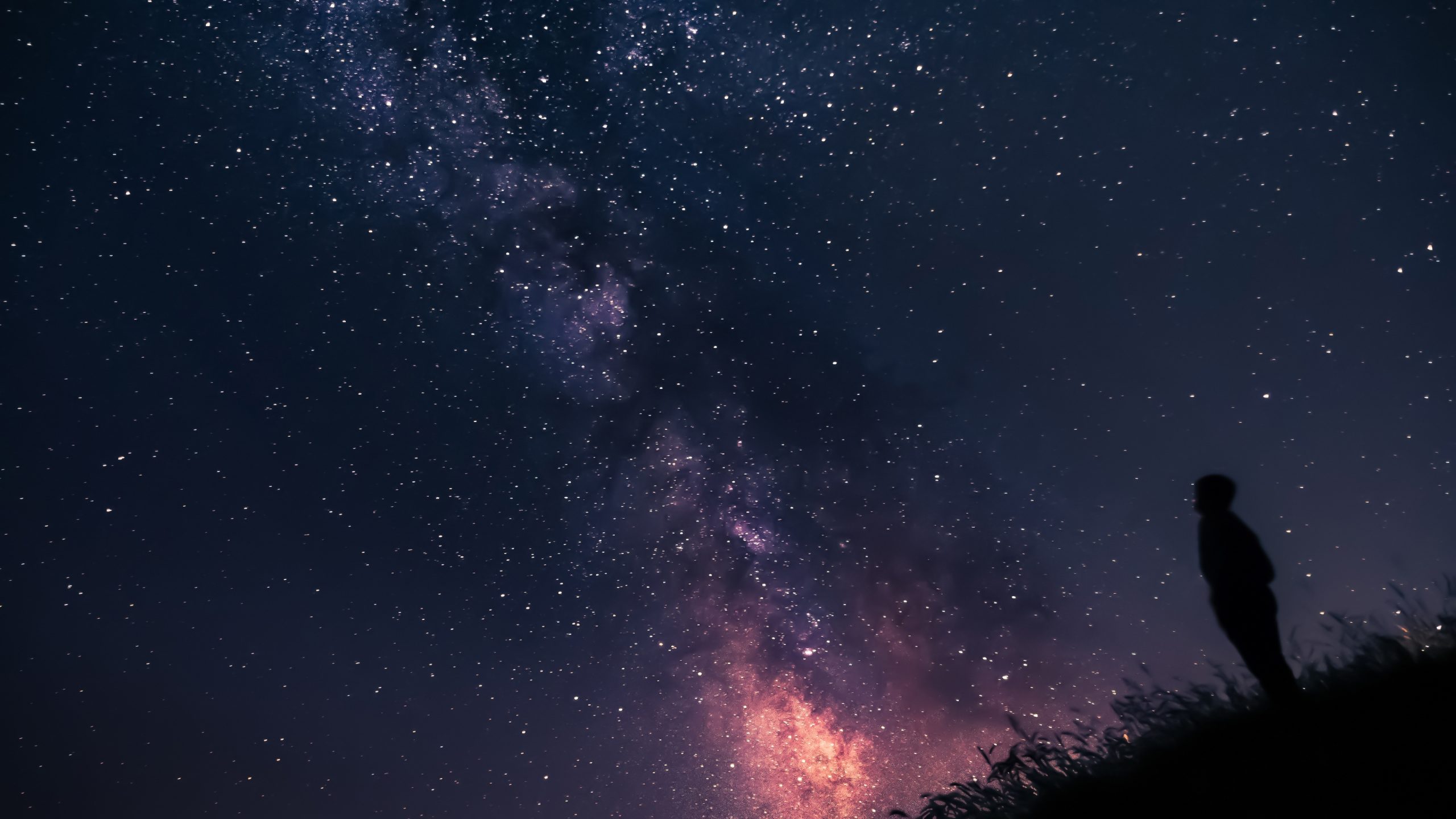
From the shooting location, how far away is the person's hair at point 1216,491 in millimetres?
3768

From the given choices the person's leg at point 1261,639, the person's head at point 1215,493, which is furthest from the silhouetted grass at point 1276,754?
the person's head at point 1215,493

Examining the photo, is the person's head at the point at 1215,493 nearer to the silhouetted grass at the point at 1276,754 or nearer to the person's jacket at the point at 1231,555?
the person's jacket at the point at 1231,555

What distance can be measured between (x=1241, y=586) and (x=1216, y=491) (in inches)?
22.7

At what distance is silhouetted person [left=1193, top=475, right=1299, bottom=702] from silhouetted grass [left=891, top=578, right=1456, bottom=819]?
21 centimetres

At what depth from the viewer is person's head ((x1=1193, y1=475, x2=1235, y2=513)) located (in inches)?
148

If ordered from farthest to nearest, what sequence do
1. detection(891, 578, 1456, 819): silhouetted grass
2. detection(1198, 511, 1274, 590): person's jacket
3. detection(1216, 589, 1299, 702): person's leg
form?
detection(1198, 511, 1274, 590): person's jacket, detection(1216, 589, 1299, 702): person's leg, detection(891, 578, 1456, 819): silhouetted grass

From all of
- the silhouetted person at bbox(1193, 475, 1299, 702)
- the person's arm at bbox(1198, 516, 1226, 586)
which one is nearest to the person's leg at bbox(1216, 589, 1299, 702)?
the silhouetted person at bbox(1193, 475, 1299, 702)

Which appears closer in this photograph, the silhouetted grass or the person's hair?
the silhouetted grass

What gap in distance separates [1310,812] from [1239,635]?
1.50 metres

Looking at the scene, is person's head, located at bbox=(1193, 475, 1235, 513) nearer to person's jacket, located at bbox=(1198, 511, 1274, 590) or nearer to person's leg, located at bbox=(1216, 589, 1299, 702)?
person's jacket, located at bbox=(1198, 511, 1274, 590)

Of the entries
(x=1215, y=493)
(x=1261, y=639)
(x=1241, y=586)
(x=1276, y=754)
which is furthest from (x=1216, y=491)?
(x=1276, y=754)

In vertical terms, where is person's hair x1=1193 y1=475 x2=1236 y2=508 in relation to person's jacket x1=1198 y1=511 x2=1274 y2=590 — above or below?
above

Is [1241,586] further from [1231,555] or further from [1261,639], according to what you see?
[1261,639]

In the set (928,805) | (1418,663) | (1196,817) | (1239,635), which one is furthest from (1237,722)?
(928,805)
